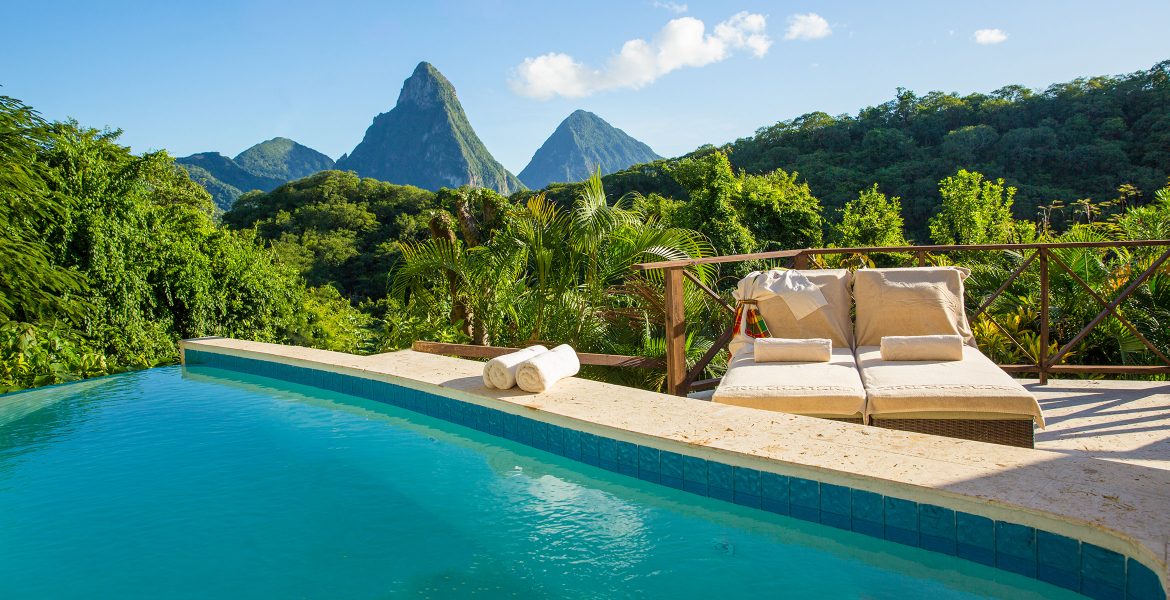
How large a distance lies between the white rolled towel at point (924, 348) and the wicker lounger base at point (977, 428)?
2.27ft

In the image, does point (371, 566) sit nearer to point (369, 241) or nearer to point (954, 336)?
point (954, 336)

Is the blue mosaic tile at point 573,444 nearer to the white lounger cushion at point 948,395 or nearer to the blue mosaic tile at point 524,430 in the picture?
the blue mosaic tile at point 524,430

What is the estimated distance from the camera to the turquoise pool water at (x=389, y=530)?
2.51 metres

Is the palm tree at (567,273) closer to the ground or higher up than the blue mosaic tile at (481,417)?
higher up

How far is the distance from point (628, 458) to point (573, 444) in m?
0.38

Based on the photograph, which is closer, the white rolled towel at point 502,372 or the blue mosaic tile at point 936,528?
the blue mosaic tile at point 936,528

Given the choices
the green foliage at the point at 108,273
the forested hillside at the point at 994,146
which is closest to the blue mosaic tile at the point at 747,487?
the green foliage at the point at 108,273

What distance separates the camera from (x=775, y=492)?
280cm

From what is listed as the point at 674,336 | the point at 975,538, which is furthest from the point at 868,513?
the point at 674,336

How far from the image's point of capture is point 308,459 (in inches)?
161

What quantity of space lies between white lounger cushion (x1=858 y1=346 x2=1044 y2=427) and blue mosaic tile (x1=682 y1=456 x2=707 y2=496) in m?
0.94

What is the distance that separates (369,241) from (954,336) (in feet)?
114

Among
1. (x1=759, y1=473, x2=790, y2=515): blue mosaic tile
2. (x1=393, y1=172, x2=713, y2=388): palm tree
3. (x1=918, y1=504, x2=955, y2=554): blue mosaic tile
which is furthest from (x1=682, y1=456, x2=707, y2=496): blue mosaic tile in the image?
(x1=393, y1=172, x2=713, y2=388): palm tree

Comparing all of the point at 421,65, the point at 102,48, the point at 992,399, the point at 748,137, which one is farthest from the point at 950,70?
the point at 421,65
